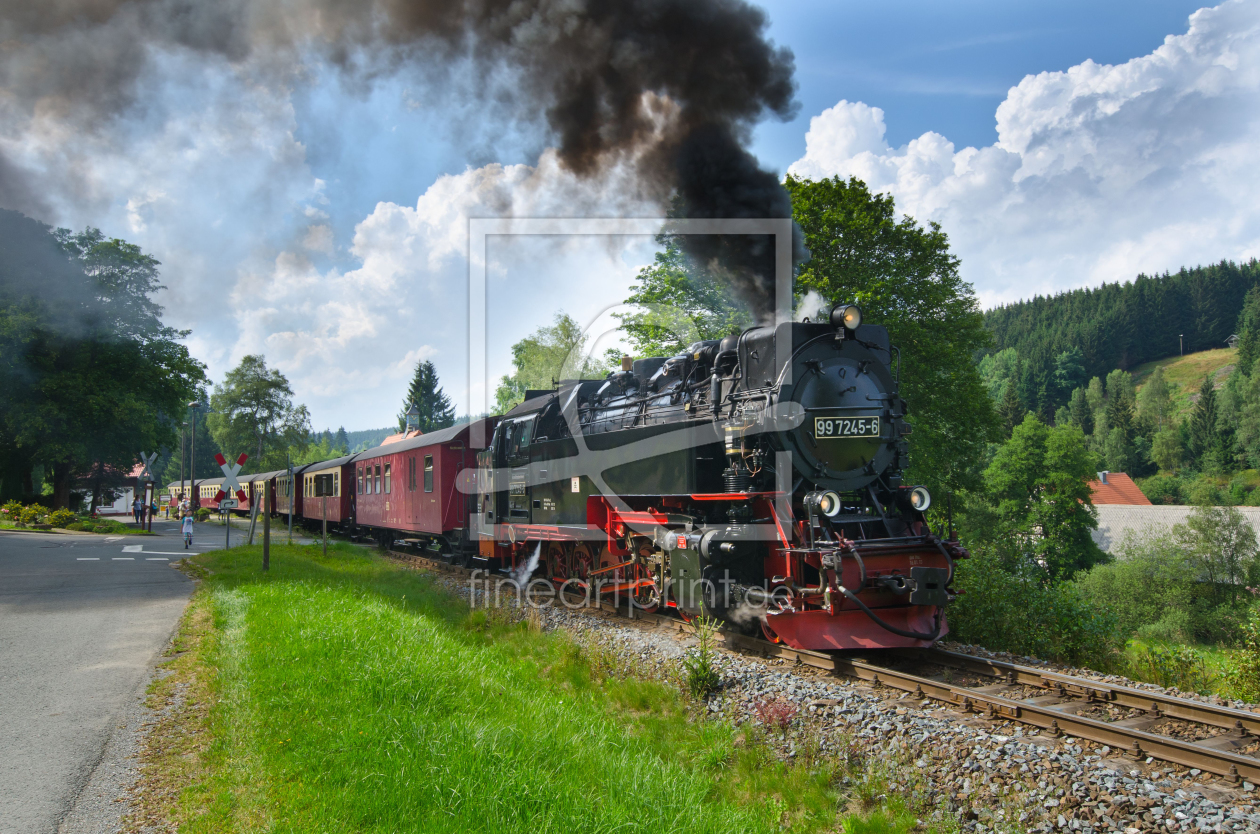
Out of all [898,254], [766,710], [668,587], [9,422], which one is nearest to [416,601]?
[668,587]

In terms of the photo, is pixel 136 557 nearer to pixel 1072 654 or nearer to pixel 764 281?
pixel 764 281

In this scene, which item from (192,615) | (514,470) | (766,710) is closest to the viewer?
(766,710)

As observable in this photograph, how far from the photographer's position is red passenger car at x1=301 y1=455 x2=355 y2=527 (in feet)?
79.3

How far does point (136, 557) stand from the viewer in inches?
727

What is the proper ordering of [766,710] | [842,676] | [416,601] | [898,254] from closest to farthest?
[766,710] < [842,676] < [416,601] < [898,254]

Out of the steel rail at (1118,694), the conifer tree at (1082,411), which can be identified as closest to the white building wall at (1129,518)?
the conifer tree at (1082,411)

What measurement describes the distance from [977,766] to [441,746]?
358 centimetres

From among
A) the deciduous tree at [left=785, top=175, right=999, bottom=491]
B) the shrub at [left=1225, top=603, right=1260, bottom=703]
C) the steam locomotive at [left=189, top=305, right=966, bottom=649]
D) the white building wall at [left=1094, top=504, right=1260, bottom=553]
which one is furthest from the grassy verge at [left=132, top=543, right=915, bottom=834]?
the white building wall at [left=1094, top=504, right=1260, bottom=553]

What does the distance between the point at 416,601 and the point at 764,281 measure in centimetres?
769

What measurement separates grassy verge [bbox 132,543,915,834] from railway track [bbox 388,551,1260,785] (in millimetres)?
1430

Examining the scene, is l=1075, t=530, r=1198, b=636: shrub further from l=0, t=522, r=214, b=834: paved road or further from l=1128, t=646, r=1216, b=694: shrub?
l=0, t=522, r=214, b=834: paved road

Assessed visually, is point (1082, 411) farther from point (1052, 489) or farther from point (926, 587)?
point (926, 587)

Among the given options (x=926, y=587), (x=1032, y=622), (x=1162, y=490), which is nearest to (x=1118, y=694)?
(x=926, y=587)

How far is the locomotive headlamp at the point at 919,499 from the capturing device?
7801 mm
